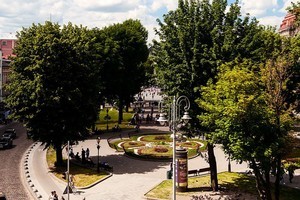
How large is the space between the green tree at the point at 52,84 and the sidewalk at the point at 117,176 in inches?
178

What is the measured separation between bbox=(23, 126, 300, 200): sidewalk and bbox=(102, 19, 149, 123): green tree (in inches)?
744

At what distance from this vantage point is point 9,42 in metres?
124

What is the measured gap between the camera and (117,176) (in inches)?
1446

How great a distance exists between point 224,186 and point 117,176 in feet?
32.5

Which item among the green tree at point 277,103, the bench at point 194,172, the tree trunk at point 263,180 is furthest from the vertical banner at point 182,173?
the green tree at point 277,103

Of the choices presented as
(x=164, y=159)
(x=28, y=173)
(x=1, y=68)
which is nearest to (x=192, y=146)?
(x=164, y=159)

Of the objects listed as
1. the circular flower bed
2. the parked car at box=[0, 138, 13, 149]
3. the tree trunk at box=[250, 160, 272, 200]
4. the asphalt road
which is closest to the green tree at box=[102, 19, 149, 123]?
the circular flower bed

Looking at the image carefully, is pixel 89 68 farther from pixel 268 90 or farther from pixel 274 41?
→ pixel 268 90

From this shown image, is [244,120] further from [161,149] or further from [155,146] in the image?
[155,146]

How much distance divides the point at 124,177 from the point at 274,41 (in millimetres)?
17688

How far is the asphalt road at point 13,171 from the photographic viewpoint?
32031 mm

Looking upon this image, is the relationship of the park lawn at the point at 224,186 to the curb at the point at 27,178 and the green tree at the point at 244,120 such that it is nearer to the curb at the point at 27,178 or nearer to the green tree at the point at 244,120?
the green tree at the point at 244,120

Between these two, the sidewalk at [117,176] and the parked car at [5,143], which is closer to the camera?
the sidewalk at [117,176]

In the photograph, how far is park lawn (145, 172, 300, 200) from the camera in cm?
3069
